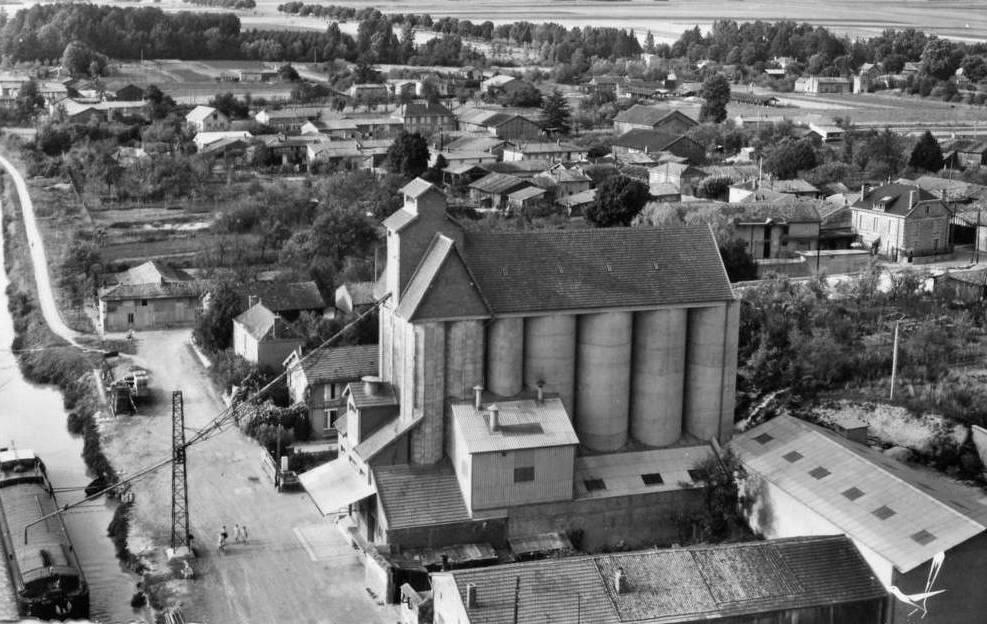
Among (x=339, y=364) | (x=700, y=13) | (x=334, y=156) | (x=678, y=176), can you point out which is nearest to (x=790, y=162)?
(x=678, y=176)

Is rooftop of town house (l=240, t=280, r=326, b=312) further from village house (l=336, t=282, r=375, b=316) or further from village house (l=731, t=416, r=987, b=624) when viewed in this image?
village house (l=731, t=416, r=987, b=624)

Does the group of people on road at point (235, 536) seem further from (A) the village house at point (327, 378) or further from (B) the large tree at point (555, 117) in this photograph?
(B) the large tree at point (555, 117)

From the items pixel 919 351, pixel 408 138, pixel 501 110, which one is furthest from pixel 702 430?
pixel 501 110

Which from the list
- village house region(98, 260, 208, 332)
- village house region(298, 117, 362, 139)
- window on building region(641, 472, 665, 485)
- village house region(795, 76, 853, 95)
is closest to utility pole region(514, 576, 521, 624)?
window on building region(641, 472, 665, 485)

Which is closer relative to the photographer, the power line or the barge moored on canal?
the barge moored on canal

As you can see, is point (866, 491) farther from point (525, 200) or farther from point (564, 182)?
point (564, 182)

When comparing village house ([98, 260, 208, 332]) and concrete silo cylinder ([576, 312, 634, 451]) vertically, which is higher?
concrete silo cylinder ([576, 312, 634, 451])

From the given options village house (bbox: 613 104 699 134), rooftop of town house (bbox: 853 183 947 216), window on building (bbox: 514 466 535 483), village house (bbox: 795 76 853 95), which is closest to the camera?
window on building (bbox: 514 466 535 483)

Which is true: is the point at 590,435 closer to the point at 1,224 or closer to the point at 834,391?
the point at 834,391

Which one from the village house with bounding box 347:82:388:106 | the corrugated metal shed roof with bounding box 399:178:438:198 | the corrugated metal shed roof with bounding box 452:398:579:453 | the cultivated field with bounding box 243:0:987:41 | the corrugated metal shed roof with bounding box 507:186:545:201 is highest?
the cultivated field with bounding box 243:0:987:41
